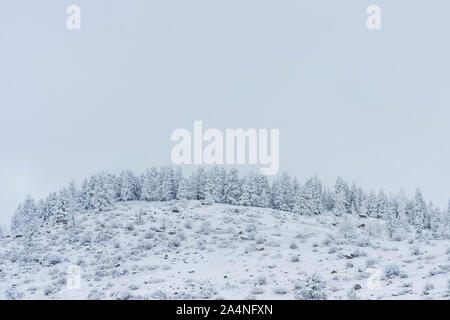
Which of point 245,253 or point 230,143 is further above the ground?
point 230,143

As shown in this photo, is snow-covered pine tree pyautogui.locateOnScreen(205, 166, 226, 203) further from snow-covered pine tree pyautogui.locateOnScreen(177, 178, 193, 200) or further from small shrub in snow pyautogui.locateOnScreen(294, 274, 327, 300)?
small shrub in snow pyautogui.locateOnScreen(294, 274, 327, 300)

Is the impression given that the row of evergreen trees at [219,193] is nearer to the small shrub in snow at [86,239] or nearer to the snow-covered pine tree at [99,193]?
the snow-covered pine tree at [99,193]

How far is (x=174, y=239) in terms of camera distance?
1098 inches

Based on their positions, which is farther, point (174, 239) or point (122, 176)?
point (122, 176)

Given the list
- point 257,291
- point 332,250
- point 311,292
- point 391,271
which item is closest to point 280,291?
point 257,291

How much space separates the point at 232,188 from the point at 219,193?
2.01 metres

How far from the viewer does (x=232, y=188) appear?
176 feet

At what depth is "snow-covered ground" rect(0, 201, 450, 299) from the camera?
1625 cm

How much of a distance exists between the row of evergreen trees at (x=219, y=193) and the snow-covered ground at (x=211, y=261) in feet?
44.0

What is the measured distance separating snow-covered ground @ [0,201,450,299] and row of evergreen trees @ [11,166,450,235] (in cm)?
1340

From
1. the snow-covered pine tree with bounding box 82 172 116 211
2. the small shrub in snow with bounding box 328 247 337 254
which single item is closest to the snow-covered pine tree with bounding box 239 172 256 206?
the snow-covered pine tree with bounding box 82 172 116 211
